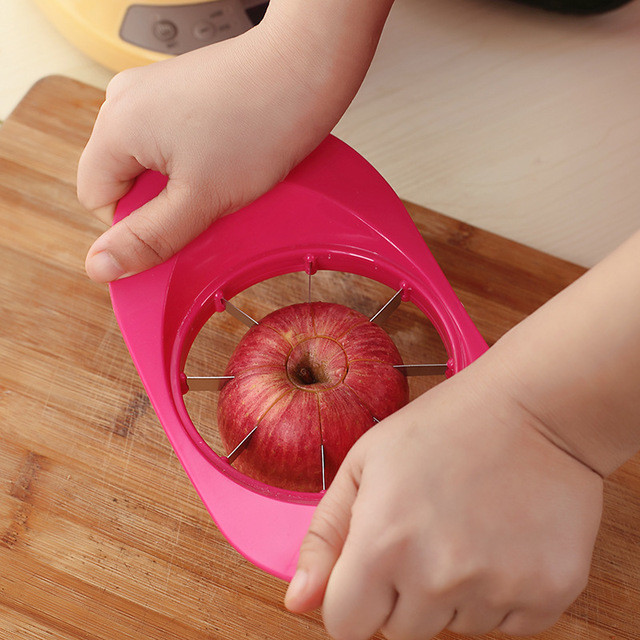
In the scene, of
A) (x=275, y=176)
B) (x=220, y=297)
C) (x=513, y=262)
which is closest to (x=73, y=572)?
(x=220, y=297)

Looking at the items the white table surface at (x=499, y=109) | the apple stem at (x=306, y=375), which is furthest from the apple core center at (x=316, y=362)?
the white table surface at (x=499, y=109)

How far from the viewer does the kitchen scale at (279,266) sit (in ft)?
1.60

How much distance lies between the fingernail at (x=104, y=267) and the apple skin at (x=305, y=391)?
0.38 ft

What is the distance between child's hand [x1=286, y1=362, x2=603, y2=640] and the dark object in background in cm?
66

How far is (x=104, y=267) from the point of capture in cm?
49

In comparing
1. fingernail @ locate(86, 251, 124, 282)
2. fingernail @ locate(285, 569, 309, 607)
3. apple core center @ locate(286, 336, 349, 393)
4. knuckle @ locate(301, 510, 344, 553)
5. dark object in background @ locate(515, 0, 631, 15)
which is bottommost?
apple core center @ locate(286, 336, 349, 393)

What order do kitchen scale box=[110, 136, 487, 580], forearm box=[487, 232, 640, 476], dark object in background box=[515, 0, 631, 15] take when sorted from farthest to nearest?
dark object in background box=[515, 0, 631, 15] → kitchen scale box=[110, 136, 487, 580] → forearm box=[487, 232, 640, 476]

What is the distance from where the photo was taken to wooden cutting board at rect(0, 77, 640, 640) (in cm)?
50

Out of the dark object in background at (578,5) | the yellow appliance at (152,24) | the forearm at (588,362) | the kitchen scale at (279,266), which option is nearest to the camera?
the forearm at (588,362)

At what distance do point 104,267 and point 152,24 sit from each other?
366 mm

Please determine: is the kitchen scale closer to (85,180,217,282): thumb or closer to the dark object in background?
(85,180,217,282): thumb

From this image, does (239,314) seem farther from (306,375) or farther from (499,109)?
(499,109)

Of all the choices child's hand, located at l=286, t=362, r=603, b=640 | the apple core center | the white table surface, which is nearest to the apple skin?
the apple core center

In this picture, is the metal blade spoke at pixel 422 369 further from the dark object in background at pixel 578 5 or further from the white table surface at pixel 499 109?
the dark object in background at pixel 578 5
